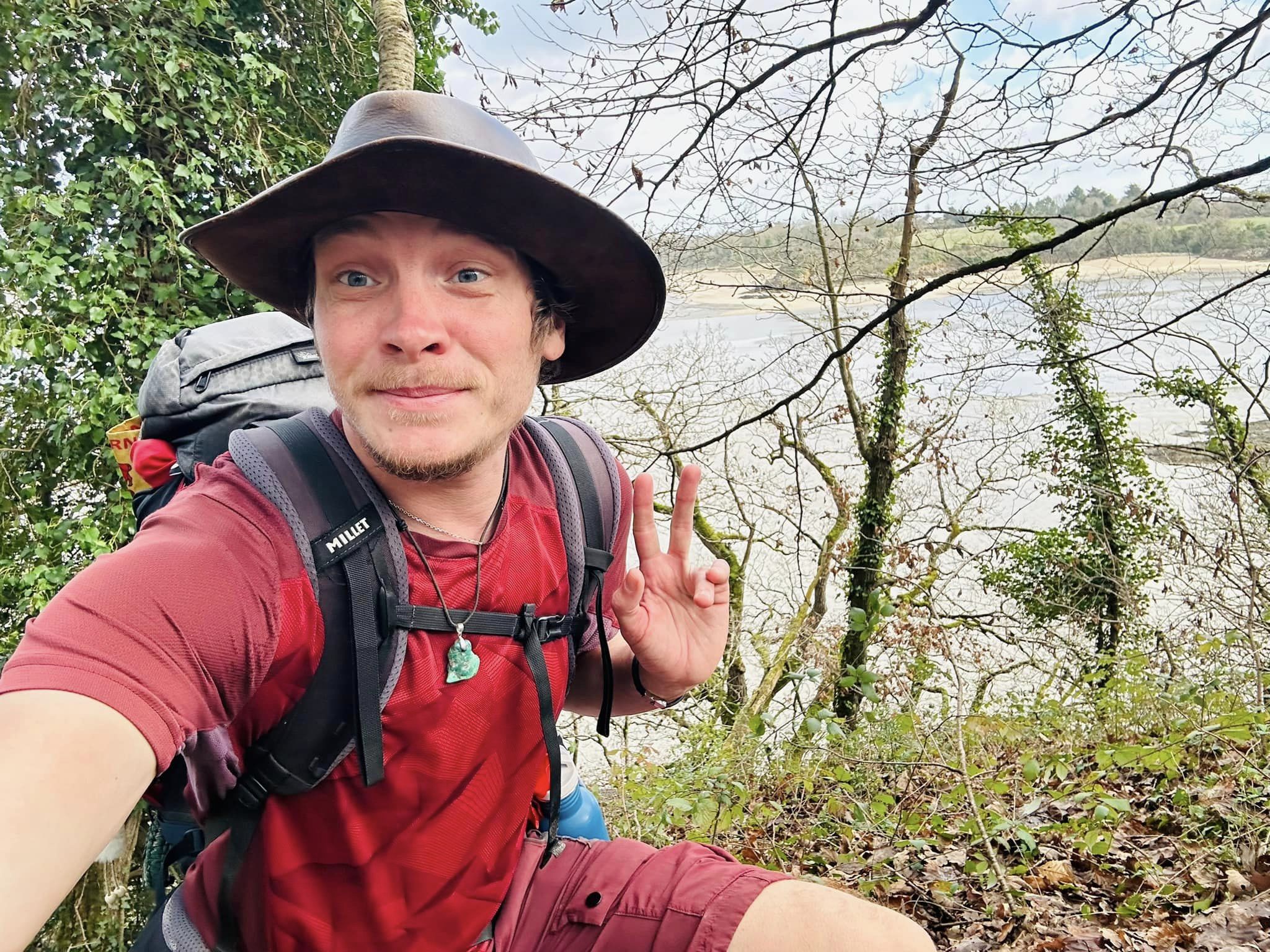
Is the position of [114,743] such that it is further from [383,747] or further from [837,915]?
[837,915]

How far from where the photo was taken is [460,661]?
131 centimetres

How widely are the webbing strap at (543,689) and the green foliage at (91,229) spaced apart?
12.4 feet

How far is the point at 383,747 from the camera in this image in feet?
4.03

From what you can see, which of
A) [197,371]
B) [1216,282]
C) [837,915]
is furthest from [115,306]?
[1216,282]

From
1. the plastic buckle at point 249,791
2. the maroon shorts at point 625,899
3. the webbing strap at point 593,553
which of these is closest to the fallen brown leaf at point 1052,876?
the maroon shorts at point 625,899

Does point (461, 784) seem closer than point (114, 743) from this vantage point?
No

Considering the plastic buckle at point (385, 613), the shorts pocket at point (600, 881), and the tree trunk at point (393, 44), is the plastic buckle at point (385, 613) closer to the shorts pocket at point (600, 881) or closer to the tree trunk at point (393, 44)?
the shorts pocket at point (600, 881)

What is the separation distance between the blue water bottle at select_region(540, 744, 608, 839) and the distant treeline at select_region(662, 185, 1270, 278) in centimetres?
279

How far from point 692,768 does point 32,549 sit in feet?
13.1

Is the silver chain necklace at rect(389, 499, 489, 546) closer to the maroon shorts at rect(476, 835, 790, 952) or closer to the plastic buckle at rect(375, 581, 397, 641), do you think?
the plastic buckle at rect(375, 581, 397, 641)

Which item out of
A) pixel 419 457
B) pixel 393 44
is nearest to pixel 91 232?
pixel 393 44

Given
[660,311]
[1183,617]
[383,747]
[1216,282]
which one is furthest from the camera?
[1216,282]

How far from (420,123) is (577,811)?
1.92 m

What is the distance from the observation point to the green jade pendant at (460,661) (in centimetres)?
130
